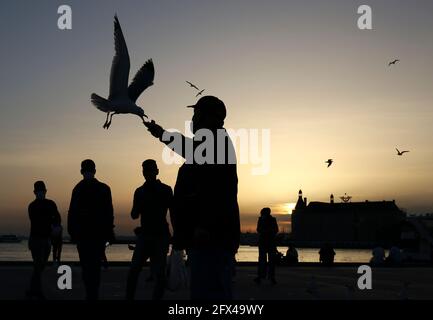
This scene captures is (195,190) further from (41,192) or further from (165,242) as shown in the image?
(41,192)

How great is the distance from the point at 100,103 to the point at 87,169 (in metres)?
7.33

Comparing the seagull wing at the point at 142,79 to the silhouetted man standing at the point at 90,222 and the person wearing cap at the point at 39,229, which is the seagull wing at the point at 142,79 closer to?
the person wearing cap at the point at 39,229

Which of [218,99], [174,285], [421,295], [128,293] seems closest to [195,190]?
[218,99]

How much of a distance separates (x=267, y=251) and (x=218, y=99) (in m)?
12.3

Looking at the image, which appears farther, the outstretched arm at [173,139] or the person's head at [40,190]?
the person's head at [40,190]

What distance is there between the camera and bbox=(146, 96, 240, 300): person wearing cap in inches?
229

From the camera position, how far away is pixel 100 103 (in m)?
17.1

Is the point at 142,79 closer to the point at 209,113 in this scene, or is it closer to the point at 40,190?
the point at 40,190

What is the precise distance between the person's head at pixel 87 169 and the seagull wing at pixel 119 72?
289 inches

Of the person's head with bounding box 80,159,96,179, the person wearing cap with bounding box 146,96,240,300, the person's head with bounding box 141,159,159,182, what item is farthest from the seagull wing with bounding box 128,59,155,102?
the person wearing cap with bounding box 146,96,240,300

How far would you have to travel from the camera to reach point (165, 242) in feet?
33.9

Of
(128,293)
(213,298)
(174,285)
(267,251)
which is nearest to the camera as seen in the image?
(213,298)

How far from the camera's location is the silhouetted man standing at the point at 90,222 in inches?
377

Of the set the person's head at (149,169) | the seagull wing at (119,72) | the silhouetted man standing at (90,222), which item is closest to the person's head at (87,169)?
the silhouetted man standing at (90,222)
